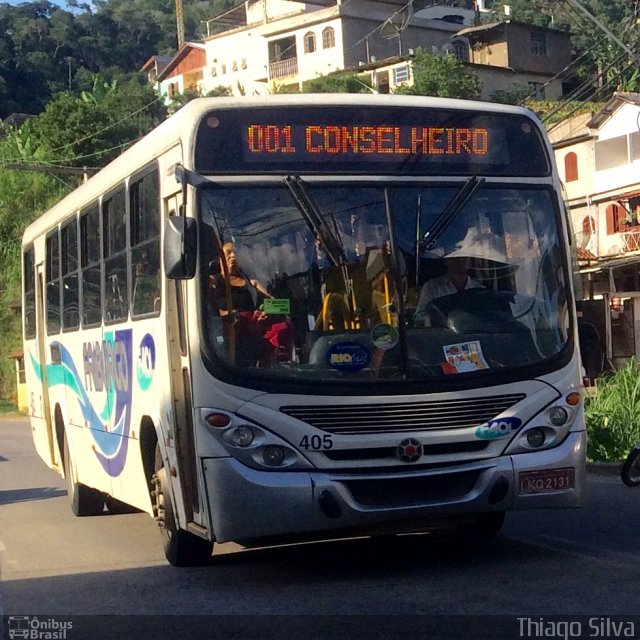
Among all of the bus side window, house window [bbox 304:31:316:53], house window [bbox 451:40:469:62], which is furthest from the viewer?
house window [bbox 304:31:316:53]

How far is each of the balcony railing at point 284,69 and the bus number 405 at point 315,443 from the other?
75.9m

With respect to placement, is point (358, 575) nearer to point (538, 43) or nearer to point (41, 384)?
point (41, 384)

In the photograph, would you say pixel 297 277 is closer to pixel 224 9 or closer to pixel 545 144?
pixel 545 144

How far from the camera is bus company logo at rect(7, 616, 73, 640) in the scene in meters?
6.92

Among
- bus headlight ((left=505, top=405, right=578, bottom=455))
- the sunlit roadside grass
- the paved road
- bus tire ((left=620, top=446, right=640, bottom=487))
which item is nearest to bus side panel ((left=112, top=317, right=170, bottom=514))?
the paved road

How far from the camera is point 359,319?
7.92 metres

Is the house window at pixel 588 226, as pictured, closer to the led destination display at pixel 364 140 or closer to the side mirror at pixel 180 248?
the led destination display at pixel 364 140

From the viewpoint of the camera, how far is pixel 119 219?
9.93 m

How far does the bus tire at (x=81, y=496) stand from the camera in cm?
1284

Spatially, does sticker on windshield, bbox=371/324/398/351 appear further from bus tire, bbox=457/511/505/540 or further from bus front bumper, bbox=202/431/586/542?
bus tire, bbox=457/511/505/540

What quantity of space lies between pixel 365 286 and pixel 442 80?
176 feet

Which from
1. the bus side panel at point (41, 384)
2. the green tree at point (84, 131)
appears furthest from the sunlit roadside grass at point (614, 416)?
the green tree at point (84, 131)

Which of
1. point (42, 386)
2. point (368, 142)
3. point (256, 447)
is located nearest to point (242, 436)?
point (256, 447)

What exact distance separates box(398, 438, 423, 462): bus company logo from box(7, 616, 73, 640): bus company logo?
223 cm
